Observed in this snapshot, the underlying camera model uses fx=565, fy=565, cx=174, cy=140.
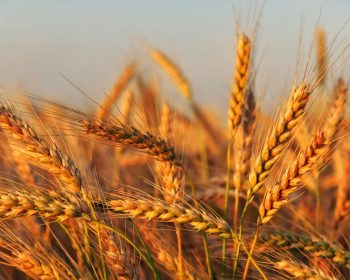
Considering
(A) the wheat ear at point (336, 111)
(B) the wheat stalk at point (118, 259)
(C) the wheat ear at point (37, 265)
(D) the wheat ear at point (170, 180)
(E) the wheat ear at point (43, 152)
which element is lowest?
(C) the wheat ear at point (37, 265)

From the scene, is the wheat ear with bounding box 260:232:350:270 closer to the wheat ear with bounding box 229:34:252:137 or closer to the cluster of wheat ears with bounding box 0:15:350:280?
the cluster of wheat ears with bounding box 0:15:350:280

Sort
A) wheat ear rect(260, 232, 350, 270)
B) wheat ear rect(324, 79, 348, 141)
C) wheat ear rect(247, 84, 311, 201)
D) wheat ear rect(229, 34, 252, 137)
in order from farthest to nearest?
wheat ear rect(324, 79, 348, 141)
wheat ear rect(229, 34, 252, 137)
wheat ear rect(260, 232, 350, 270)
wheat ear rect(247, 84, 311, 201)

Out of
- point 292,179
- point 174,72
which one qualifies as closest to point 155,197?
point 292,179

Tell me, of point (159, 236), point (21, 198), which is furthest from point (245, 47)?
point (21, 198)

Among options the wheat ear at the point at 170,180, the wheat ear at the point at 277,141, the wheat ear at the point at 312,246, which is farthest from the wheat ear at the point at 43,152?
the wheat ear at the point at 312,246

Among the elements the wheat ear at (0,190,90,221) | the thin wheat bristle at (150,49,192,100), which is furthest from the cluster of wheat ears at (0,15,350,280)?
the thin wheat bristle at (150,49,192,100)

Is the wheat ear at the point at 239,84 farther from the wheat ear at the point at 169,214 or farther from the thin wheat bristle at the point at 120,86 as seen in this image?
the thin wheat bristle at the point at 120,86

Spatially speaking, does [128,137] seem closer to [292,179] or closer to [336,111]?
[292,179]

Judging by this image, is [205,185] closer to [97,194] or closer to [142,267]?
[142,267]

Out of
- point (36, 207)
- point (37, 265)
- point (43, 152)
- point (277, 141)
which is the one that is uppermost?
point (277, 141)

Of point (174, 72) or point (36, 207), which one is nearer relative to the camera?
point (36, 207)

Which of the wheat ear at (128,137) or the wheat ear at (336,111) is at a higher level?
the wheat ear at (336,111)

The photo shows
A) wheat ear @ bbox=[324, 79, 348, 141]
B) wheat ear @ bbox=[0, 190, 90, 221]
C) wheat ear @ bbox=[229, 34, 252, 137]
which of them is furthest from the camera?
wheat ear @ bbox=[324, 79, 348, 141]

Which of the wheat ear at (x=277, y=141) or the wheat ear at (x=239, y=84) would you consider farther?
the wheat ear at (x=239, y=84)
